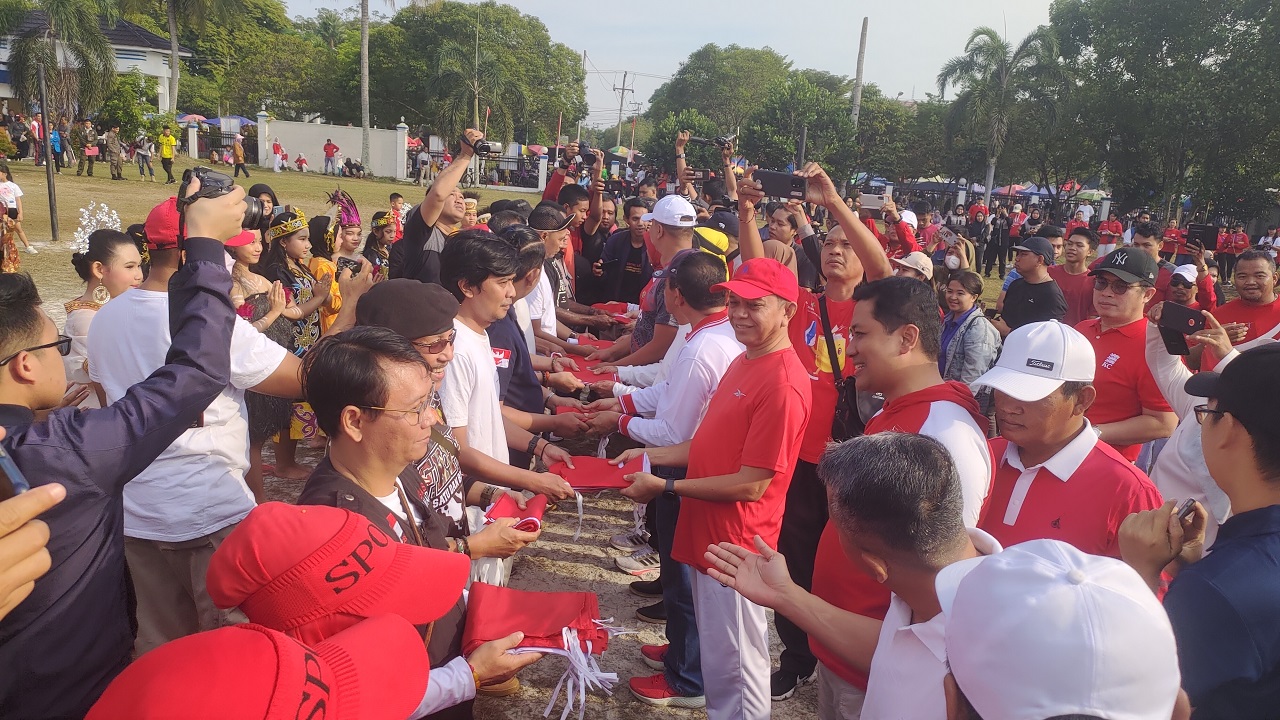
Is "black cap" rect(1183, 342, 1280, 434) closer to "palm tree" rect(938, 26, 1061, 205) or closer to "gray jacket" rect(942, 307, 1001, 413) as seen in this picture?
"gray jacket" rect(942, 307, 1001, 413)

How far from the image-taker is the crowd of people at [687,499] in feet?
4.10

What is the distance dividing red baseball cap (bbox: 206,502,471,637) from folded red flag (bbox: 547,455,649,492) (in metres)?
1.68

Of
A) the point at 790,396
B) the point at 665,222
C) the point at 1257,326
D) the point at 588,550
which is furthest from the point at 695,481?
the point at 1257,326

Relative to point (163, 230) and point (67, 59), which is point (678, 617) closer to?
point (163, 230)

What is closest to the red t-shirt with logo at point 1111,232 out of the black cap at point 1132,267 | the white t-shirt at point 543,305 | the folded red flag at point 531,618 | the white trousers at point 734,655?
the black cap at point 1132,267

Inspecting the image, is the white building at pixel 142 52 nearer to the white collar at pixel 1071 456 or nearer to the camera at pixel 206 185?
the camera at pixel 206 185

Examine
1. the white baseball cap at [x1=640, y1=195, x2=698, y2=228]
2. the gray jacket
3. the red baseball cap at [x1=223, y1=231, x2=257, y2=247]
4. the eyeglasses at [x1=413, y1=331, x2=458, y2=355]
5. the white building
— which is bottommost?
the gray jacket

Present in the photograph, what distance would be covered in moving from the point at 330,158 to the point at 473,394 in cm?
4332

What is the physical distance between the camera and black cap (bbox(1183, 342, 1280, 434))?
173cm

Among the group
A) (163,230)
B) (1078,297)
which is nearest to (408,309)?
(163,230)

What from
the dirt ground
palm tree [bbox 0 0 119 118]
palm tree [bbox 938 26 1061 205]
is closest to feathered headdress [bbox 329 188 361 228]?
the dirt ground

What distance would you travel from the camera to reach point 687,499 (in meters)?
3.29

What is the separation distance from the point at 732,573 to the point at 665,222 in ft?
12.7

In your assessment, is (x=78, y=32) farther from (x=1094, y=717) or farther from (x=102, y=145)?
(x=1094, y=717)
